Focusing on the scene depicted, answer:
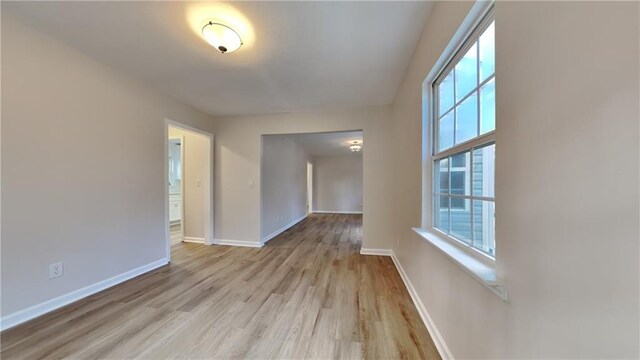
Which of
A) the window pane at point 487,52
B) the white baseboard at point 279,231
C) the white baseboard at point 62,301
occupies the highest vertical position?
the window pane at point 487,52

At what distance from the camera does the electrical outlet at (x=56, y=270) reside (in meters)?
1.88

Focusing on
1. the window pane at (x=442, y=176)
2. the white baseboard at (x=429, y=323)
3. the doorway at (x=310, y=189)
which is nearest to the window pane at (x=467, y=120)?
the window pane at (x=442, y=176)

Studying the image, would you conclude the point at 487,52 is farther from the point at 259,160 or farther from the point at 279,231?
the point at 279,231

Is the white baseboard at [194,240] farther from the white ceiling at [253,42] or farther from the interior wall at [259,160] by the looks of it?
the white ceiling at [253,42]

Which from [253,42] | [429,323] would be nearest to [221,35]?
[253,42]

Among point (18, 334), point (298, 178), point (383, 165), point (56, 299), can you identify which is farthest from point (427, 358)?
point (298, 178)

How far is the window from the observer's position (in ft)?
3.52

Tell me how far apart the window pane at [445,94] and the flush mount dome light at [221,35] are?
1657 millimetres

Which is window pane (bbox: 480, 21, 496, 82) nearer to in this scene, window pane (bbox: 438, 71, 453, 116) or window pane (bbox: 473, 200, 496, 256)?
window pane (bbox: 438, 71, 453, 116)

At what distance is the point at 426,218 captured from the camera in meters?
1.83

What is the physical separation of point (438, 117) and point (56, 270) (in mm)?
3522

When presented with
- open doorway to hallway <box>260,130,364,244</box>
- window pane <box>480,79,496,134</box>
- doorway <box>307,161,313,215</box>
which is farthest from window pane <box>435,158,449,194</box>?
doorway <box>307,161,313,215</box>

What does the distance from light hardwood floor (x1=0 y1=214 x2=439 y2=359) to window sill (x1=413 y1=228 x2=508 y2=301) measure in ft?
2.32

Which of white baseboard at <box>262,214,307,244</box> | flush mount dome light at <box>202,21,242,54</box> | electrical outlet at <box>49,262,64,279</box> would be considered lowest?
white baseboard at <box>262,214,307,244</box>
